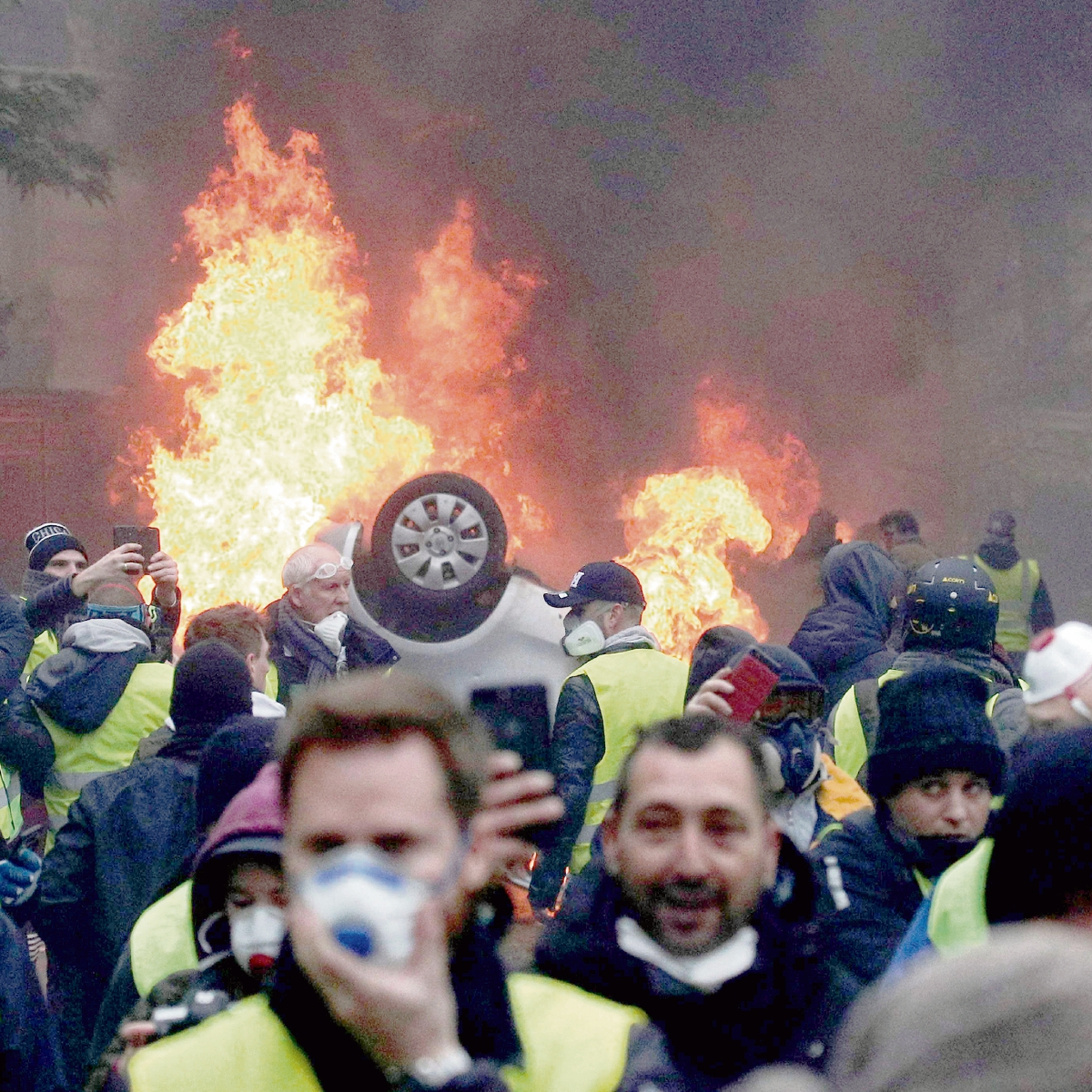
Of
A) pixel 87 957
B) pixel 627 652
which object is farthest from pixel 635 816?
pixel 627 652

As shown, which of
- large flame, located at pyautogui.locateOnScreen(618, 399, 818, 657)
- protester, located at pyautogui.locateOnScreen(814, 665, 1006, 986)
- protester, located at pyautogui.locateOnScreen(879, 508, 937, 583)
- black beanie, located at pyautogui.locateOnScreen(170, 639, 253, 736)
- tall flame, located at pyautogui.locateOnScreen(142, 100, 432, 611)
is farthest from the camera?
tall flame, located at pyautogui.locateOnScreen(142, 100, 432, 611)

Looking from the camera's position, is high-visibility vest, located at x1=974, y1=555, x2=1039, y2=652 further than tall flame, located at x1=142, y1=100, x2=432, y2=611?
No

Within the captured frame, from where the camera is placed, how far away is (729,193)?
16172mm

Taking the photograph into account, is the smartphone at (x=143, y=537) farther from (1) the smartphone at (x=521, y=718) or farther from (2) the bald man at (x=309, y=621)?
(1) the smartphone at (x=521, y=718)

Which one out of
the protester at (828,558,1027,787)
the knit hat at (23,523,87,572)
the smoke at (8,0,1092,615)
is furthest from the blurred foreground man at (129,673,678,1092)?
the smoke at (8,0,1092,615)

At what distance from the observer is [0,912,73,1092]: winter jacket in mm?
2521

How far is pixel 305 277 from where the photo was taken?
49.8 ft

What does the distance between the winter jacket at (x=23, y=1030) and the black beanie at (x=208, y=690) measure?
1.21 meters

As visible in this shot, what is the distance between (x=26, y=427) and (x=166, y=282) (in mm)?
2271

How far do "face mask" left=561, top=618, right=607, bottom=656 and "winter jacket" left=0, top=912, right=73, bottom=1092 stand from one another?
130 inches

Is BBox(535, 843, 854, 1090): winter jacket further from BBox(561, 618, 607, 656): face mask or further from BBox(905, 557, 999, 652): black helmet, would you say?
BBox(561, 618, 607, 656): face mask

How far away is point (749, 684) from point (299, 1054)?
160 centimetres

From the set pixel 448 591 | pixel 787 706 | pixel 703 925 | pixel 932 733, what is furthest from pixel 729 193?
pixel 703 925

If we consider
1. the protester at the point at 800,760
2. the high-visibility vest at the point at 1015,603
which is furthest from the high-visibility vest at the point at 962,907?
the high-visibility vest at the point at 1015,603
